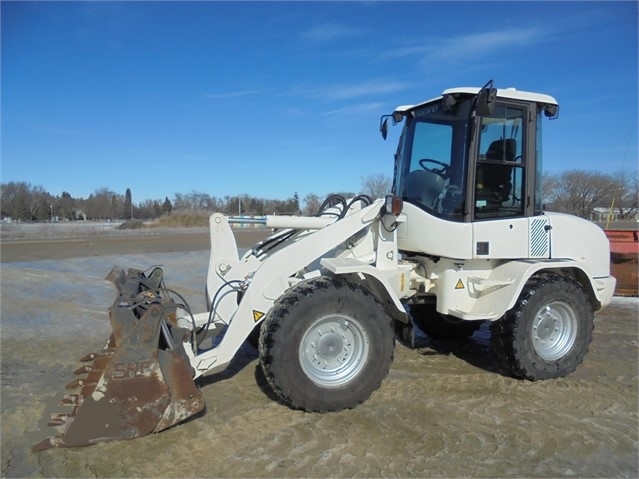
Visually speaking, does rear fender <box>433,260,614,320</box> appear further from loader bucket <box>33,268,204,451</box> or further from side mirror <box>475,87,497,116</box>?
loader bucket <box>33,268,204,451</box>

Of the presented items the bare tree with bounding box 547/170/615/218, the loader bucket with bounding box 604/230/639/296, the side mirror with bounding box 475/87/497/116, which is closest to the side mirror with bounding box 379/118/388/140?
the side mirror with bounding box 475/87/497/116

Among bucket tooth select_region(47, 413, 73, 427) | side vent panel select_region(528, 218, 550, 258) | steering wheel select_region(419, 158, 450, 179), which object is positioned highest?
steering wheel select_region(419, 158, 450, 179)

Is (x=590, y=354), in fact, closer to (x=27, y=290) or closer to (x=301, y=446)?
(x=301, y=446)

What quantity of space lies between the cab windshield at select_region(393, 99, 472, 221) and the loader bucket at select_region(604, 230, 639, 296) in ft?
19.9

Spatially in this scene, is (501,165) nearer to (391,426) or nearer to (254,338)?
(391,426)

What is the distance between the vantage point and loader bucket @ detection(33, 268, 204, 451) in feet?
10.8

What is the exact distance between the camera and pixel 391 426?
3865 mm

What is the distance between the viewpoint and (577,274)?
5266mm

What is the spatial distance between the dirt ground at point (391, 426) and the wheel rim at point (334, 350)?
1.02 ft

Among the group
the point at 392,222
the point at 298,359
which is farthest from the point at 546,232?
the point at 298,359

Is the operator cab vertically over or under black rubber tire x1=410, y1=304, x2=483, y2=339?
over

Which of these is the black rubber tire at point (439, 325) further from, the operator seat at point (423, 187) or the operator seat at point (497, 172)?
the operator seat at point (497, 172)

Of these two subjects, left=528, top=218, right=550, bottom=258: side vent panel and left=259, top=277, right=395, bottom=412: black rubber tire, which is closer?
left=259, top=277, right=395, bottom=412: black rubber tire

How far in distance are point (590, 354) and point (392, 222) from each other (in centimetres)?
313
